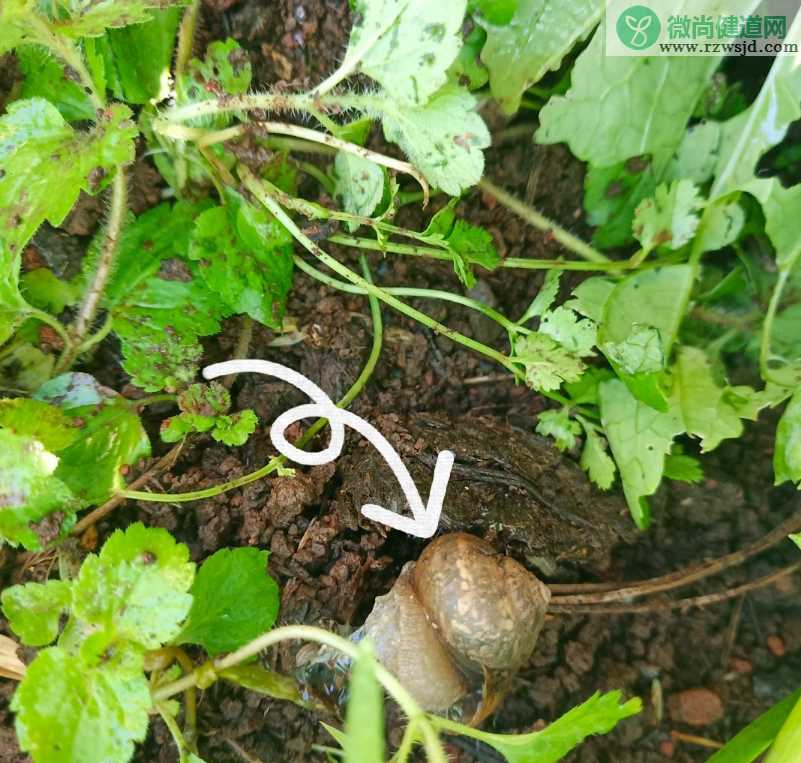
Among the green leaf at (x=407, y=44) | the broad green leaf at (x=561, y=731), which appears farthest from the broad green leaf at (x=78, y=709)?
the green leaf at (x=407, y=44)

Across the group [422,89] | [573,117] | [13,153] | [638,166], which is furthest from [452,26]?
[13,153]

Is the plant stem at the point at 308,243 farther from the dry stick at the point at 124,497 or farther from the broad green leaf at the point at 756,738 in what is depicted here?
the broad green leaf at the point at 756,738

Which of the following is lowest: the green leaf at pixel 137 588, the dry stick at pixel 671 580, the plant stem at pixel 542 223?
the dry stick at pixel 671 580

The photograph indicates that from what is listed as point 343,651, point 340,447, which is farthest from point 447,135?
point 343,651

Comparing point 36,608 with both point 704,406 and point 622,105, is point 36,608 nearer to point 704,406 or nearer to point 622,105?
point 704,406

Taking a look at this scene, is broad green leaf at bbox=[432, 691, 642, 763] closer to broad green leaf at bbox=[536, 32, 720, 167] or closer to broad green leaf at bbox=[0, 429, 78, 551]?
broad green leaf at bbox=[0, 429, 78, 551]

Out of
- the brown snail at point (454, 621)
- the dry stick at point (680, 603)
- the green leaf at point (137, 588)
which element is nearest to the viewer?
the green leaf at point (137, 588)
